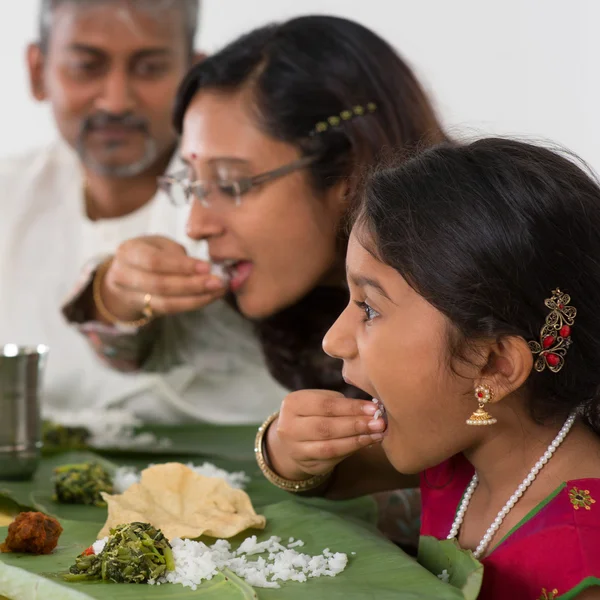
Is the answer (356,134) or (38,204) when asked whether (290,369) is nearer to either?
(356,134)

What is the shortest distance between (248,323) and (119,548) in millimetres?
1171

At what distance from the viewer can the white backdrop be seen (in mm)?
1664

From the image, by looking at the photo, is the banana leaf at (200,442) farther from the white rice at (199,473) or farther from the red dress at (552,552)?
the red dress at (552,552)

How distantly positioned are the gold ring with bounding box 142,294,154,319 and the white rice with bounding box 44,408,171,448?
0.20 m

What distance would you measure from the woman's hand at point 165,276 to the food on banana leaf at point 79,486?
0.41 meters

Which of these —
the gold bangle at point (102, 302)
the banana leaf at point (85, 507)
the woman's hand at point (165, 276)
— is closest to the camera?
Result: the banana leaf at point (85, 507)

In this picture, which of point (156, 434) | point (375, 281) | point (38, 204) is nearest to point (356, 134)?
point (375, 281)

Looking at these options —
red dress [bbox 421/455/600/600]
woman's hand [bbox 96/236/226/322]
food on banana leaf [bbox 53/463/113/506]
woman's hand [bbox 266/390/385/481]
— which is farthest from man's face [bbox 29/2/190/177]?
red dress [bbox 421/455/600/600]

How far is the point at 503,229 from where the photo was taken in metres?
0.77

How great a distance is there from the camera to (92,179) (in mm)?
2082

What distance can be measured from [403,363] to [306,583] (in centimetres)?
Answer: 20

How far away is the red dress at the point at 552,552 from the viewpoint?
28.7 inches

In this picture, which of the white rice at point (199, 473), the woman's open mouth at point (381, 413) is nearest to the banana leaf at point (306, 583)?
the woman's open mouth at point (381, 413)

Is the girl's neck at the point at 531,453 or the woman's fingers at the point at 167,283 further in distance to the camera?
the woman's fingers at the point at 167,283
